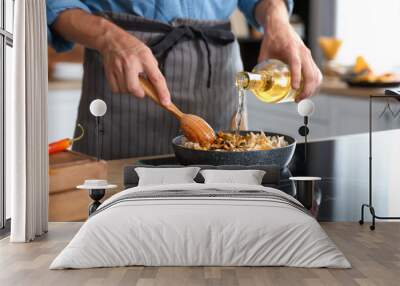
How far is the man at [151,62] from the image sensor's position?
443cm

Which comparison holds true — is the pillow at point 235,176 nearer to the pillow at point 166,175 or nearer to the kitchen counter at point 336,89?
the pillow at point 166,175

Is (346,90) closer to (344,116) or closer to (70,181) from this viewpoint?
(344,116)

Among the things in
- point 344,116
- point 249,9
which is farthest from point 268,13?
point 344,116

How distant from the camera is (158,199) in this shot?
135 inches

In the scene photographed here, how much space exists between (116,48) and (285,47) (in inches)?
42.6

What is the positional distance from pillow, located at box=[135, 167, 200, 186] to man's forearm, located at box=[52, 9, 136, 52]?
30.9 inches

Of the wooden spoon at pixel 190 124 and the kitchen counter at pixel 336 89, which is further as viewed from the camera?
the kitchen counter at pixel 336 89

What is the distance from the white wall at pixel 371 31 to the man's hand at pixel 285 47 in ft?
6.12

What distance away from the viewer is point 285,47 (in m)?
4.77

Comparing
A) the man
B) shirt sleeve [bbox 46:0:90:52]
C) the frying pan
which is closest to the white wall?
the man

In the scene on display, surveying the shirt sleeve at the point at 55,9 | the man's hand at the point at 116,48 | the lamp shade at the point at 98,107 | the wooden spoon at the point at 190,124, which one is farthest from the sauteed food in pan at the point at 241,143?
the shirt sleeve at the point at 55,9

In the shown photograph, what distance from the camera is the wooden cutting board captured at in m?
4.44

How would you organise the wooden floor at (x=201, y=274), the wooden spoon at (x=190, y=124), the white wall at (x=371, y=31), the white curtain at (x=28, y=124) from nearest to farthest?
the wooden floor at (x=201, y=274) → the white curtain at (x=28, y=124) → the wooden spoon at (x=190, y=124) → the white wall at (x=371, y=31)

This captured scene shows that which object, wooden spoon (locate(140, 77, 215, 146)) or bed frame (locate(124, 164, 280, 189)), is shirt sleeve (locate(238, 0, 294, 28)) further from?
bed frame (locate(124, 164, 280, 189))
